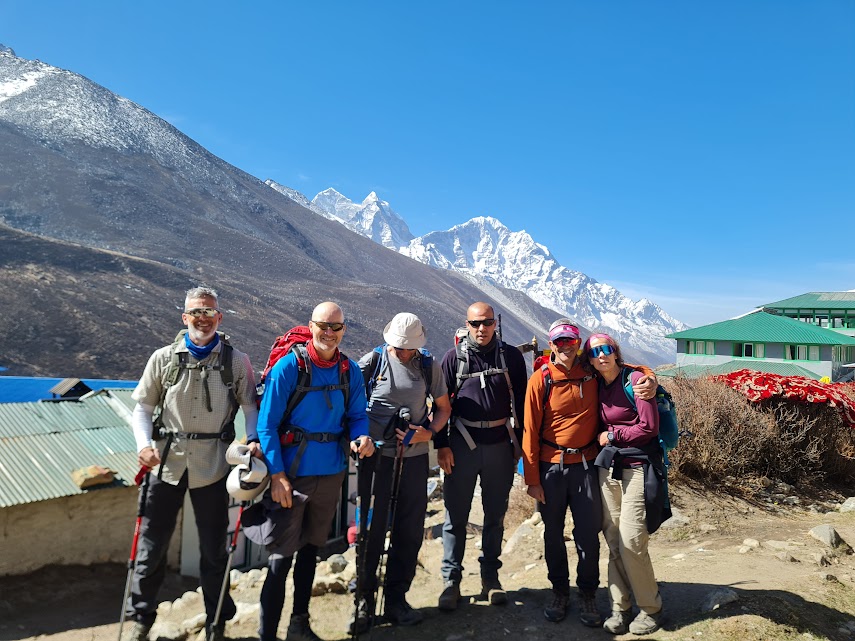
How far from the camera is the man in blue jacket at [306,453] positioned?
11.3ft

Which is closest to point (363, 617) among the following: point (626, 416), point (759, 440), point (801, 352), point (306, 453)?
point (306, 453)

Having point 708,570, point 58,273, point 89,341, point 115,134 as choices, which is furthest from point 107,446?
point 115,134

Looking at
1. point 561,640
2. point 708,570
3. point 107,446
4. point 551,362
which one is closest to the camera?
point 561,640

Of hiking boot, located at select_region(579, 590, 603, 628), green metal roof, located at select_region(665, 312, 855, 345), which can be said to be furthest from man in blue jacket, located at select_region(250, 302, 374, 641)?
green metal roof, located at select_region(665, 312, 855, 345)

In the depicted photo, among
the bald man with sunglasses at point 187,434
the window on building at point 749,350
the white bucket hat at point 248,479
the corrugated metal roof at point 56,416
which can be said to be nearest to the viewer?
the white bucket hat at point 248,479

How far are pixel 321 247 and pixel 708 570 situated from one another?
125708mm

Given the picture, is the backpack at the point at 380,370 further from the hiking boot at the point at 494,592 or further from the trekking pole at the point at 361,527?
the hiking boot at the point at 494,592

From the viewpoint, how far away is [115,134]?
348ft

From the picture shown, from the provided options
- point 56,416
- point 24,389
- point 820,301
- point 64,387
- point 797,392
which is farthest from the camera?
point 820,301

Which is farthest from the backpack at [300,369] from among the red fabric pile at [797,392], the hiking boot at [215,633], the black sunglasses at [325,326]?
the red fabric pile at [797,392]

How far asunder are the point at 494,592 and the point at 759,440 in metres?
5.29

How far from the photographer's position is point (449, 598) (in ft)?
14.1

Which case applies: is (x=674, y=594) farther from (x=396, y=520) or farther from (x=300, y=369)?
(x=300, y=369)

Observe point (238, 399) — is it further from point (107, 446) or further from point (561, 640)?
point (107, 446)
